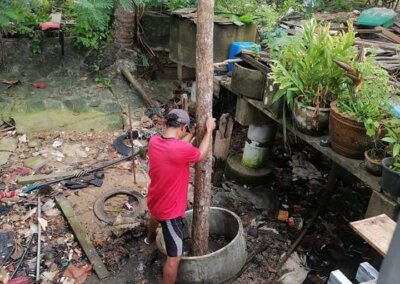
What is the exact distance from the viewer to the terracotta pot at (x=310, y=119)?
4859 millimetres

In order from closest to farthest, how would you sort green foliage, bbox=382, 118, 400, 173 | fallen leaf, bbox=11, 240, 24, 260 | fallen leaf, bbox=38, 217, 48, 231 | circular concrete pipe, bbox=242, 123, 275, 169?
green foliage, bbox=382, 118, 400, 173
fallen leaf, bbox=11, 240, 24, 260
fallen leaf, bbox=38, 217, 48, 231
circular concrete pipe, bbox=242, 123, 275, 169

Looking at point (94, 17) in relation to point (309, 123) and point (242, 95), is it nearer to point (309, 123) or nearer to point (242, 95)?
point (242, 95)

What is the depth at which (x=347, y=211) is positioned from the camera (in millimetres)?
6246

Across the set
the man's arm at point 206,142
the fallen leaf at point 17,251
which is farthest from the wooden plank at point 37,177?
the man's arm at point 206,142

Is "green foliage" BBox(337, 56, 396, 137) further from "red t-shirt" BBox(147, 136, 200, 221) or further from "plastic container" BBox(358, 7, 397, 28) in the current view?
"plastic container" BBox(358, 7, 397, 28)

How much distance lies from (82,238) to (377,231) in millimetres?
3644

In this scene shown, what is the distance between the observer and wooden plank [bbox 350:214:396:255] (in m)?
3.18

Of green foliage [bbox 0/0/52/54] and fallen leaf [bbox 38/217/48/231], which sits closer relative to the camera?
fallen leaf [bbox 38/217/48/231]

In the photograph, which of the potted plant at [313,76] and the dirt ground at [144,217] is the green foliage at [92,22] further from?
the potted plant at [313,76]

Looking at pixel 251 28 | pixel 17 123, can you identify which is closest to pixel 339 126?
pixel 251 28

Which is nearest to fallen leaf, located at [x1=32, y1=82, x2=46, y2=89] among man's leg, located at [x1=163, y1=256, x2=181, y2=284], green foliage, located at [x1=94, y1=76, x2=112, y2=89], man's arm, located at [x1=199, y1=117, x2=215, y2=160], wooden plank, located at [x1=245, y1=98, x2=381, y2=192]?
green foliage, located at [x1=94, y1=76, x2=112, y2=89]

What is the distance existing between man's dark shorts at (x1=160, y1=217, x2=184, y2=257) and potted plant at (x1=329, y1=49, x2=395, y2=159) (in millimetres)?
2088

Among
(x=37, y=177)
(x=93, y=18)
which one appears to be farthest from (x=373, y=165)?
(x=93, y=18)

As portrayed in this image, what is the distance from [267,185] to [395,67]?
2.68m
